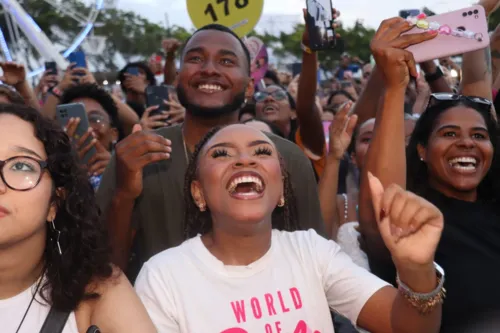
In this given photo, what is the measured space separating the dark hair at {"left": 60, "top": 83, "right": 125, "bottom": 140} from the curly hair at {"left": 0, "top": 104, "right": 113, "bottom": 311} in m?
2.08

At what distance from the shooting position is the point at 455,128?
2.33 metres

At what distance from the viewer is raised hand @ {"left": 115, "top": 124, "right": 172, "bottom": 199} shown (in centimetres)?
205

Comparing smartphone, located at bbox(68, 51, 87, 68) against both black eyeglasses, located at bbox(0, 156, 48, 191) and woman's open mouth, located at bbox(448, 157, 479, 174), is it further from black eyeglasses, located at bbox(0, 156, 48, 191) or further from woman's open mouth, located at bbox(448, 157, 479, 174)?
black eyeglasses, located at bbox(0, 156, 48, 191)

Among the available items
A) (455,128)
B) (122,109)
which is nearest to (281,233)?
(455,128)

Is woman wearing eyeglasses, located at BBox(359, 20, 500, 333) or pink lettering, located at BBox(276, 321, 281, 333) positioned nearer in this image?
pink lettering, located at BBox(276, 321, 281, 333)

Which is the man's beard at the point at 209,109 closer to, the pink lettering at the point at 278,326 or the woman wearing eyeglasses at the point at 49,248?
the woman wearing eyeglasses at the point at 49,248

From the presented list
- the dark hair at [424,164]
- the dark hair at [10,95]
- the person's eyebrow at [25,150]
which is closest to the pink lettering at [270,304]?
the person's eyebrow at [25,150]

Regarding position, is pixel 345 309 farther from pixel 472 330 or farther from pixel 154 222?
pixel 154 222

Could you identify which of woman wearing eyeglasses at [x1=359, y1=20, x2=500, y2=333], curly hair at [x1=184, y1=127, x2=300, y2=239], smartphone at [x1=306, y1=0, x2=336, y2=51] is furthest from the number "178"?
curly hair at [x1=184, y1=127, x2=300, y2=239]

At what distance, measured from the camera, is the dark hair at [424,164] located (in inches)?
94.2

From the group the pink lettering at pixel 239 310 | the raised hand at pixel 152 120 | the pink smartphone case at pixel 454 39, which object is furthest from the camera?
the raised hand at pixel 152 120

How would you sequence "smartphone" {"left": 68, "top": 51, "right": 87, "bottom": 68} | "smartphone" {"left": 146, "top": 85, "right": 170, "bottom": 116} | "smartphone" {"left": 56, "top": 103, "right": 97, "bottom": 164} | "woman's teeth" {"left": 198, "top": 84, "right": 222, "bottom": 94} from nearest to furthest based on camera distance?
"woman's teeth" {"left": 198, "top": 84, "right": 222, "bottom": 94}
"smartphone" {"left": 56, "top": 103, "right": 97, "bottom": 164}
"smartphone" {"left": 146, "top": 85, "right": 170, "bottom": 116}
"smartphone" {"left": 68, "top": 51, "right": 87, "bottom": 68}

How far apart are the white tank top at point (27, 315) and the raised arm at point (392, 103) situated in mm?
1062

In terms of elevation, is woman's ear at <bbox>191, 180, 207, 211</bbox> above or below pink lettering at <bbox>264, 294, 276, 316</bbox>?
above
